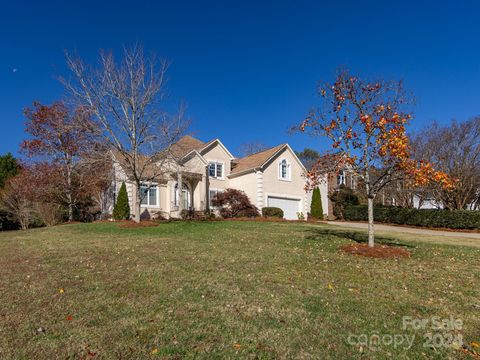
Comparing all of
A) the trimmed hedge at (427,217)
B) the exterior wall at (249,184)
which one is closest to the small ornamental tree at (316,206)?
the trimmed hedge at (427,217)

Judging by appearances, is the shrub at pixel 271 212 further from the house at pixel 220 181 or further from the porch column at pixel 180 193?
the porch column at pixel 180 193

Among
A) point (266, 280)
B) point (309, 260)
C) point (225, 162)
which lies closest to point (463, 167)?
point (225, 162)

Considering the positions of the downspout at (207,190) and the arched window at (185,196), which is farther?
the downspout at (207,190)

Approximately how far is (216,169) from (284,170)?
579 centimetres

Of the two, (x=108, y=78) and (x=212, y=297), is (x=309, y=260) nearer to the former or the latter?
(x=212, y=297)

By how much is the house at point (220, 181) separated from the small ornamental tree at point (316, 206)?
0.60 metres

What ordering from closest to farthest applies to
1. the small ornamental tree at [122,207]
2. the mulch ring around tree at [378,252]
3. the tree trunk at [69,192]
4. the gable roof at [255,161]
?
the mulch ring around tree at [378,252] → the small ornamental tree at [122,207] → the tree trunk at [69,192] → the gable roof at [255,161]

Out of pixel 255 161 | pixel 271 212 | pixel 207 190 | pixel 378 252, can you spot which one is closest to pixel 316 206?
pixel 271 212

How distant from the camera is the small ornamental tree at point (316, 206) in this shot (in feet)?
89.0

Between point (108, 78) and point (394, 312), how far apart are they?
16251 millimetres

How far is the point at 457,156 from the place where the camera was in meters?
23.1

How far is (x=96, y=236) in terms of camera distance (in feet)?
40.7

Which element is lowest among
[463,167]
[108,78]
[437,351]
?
[437,351]

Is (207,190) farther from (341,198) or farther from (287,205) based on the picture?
(341,198)
